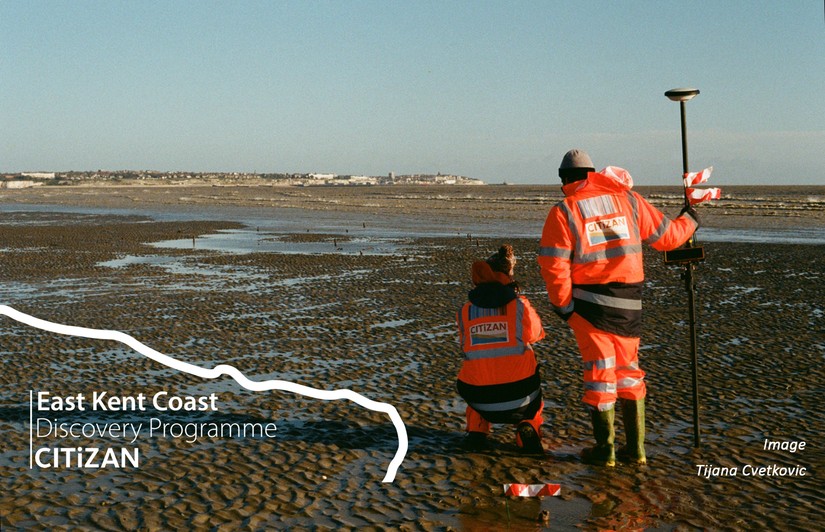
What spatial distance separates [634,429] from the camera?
22.2 ft

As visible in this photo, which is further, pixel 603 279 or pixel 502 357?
pixel 502 357

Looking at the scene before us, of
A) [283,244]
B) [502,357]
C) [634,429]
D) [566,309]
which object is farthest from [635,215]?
[283,244]

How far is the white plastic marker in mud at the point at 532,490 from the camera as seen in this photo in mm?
6133

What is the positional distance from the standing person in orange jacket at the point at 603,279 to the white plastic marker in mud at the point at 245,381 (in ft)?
5.88

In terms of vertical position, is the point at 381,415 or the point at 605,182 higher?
the point at 605,182

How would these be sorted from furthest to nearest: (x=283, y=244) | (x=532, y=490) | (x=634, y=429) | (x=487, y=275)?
(x=283, y=244) → (x=487, y=275) → (x=634, y=429) → (x=532, y=490)

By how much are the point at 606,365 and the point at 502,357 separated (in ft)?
3.23

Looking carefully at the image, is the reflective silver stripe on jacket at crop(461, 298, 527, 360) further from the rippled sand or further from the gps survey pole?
the gps survey pole

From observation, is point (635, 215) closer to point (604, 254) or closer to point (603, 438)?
point (604, 254)

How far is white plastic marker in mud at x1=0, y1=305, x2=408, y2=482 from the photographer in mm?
7419

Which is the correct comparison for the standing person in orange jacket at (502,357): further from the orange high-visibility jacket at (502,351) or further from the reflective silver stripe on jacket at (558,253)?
the reflective silver stripe on jacket at (558,253)

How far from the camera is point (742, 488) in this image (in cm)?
635

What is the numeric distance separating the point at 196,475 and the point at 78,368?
4.91 meters

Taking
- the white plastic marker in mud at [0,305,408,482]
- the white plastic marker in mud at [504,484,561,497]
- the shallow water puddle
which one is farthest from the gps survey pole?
the shallow water puddle
